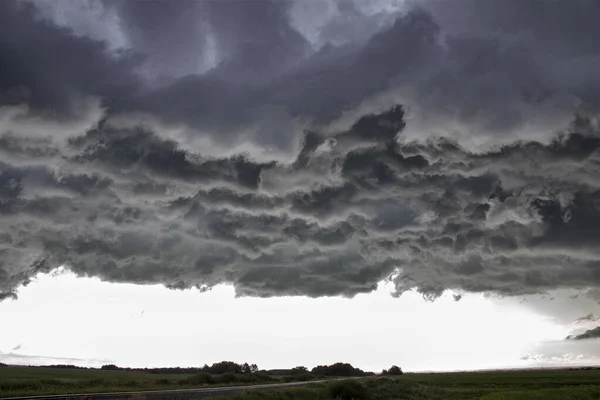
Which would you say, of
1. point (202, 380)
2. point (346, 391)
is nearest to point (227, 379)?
point (202, 380)

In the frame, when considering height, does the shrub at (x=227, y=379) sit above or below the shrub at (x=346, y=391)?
above

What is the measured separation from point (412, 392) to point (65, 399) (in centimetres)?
6236

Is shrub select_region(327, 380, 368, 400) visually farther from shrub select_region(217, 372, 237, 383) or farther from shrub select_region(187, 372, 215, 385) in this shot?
shrub select_region(217, 372, 237, 383)

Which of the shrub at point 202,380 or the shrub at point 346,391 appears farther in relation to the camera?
the shrub at point 202,380

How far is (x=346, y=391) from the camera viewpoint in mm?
77438

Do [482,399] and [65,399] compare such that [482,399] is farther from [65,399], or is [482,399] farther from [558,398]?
[65,399]

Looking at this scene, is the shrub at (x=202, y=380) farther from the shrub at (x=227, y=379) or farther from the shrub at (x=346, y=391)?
the shrub at (x=346, y=391)

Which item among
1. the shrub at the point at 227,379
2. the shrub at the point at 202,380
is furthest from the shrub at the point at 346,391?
the shrub at the point at 227,379

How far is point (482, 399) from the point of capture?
70.5 meters

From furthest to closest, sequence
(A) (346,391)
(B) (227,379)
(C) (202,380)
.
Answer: (B) (227,379) → (C) (202,380) → (A) (346,391)

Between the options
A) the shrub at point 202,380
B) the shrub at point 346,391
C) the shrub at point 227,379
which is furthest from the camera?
the shrub at point 227,379

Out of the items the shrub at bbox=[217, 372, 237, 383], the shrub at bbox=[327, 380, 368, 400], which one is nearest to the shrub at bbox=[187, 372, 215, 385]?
the shrub at bbox=[217, 372, 237, 383]

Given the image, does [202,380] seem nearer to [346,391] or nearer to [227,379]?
[227,379]

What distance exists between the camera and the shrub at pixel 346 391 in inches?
2953
